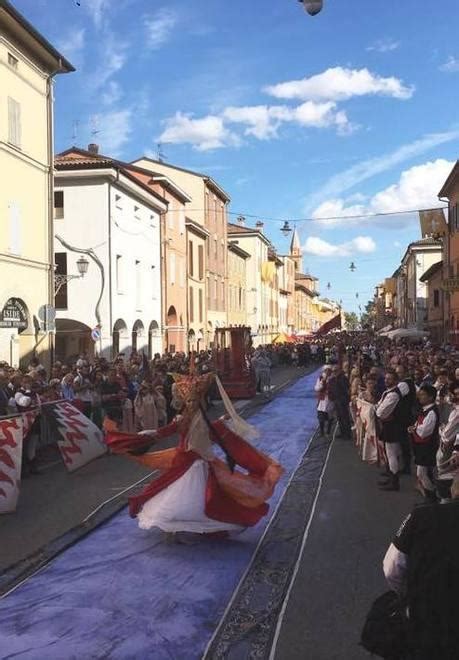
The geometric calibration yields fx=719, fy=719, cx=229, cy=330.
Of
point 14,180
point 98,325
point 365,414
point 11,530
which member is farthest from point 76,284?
point 11,530

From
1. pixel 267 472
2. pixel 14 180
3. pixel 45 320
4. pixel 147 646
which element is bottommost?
pixel 147 646

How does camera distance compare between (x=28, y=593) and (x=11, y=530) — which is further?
(x=11, y=530)

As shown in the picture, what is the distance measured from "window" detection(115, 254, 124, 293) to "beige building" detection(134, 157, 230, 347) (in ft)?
49.8

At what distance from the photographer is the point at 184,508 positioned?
6898mm

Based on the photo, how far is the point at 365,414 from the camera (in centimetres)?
1222

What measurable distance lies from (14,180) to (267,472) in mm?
17496

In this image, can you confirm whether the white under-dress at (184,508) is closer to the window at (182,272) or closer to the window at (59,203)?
the window at (59,203)

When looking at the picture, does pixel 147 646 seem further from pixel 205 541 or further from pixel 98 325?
pixel 98 325

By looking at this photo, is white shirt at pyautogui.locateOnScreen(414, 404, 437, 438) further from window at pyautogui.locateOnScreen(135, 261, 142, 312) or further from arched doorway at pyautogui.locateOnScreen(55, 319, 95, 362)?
window at pyautogui.locateOnScreen(135, 261, 142, 312)

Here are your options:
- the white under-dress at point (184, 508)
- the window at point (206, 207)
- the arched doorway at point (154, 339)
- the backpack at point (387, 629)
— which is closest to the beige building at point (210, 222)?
the window at point (206, 207)

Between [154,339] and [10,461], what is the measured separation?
92.0 feet

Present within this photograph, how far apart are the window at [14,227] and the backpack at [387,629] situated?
2059 centimetres

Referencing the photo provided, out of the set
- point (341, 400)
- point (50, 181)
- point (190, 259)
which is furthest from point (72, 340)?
point (341, 400)

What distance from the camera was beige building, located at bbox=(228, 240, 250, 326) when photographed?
58438mm
